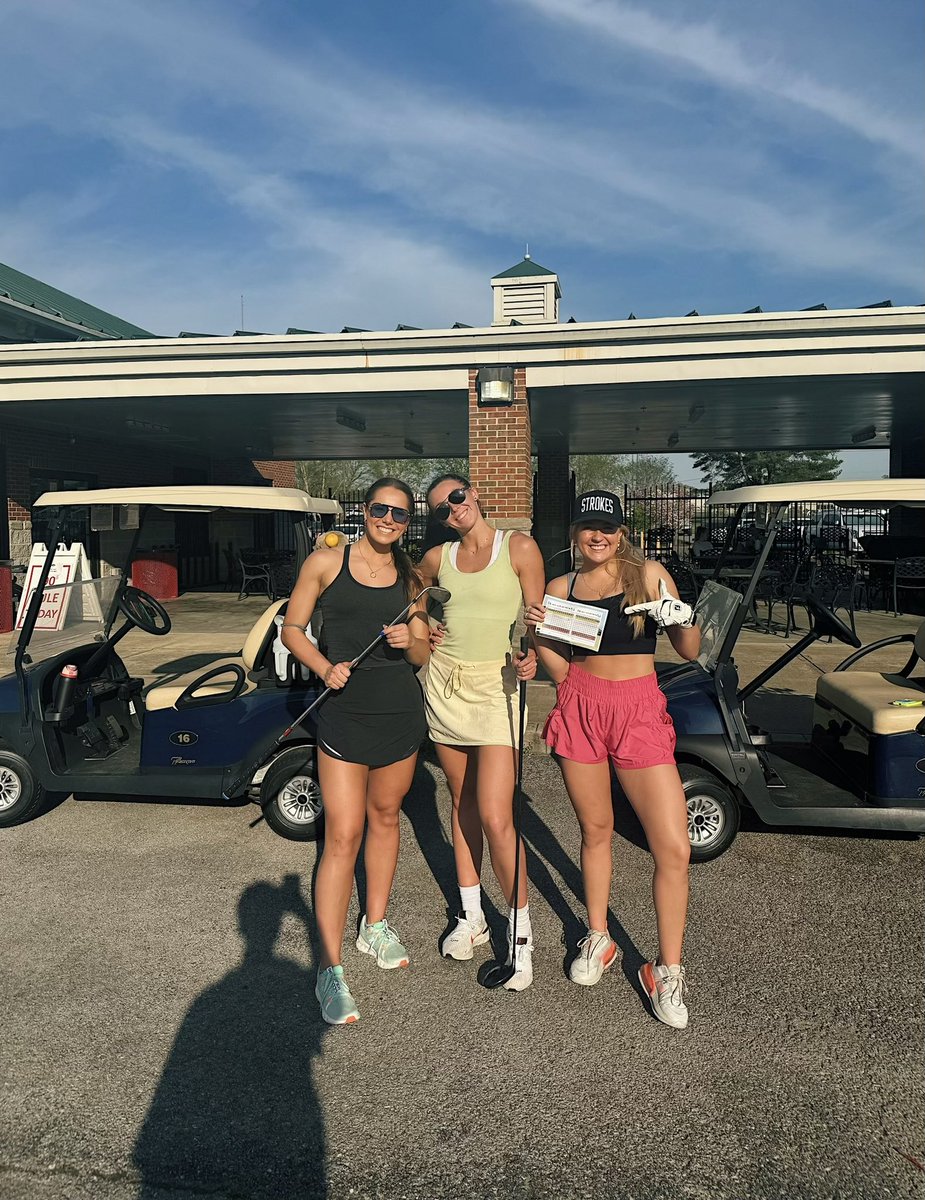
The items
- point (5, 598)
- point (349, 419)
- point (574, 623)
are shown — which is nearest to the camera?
point (574, 623)

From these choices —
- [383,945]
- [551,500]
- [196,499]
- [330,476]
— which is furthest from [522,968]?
[330,476]

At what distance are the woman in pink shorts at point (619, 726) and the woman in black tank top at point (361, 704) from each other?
1.69 feet

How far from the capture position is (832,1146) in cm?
221

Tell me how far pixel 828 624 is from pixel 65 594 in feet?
13.5

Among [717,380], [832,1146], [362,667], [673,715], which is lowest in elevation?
[832,1146]

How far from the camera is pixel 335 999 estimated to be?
108 inches

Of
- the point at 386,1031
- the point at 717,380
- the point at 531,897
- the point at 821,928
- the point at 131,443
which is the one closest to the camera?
the point at 386,1031

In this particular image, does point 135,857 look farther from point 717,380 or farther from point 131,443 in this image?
point 131,443

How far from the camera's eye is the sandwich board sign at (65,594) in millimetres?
4730

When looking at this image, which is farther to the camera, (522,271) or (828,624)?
(522,271)

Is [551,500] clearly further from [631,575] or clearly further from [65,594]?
[631,575]

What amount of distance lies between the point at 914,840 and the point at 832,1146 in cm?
252

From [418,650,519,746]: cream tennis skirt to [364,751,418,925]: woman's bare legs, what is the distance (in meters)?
0.17

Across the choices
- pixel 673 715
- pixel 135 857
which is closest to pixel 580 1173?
pixel 673 715
